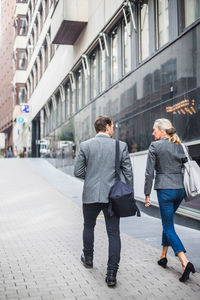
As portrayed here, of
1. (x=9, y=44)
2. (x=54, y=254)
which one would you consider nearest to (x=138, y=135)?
(x=54, y=254)

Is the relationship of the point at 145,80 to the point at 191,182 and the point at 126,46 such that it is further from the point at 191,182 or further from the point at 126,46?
the point at 191,182

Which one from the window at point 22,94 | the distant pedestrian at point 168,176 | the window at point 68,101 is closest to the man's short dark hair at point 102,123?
the distant pedestrian at point 168,176

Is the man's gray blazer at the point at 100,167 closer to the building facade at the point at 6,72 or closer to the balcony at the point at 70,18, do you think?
the balcony at the point at 70,18

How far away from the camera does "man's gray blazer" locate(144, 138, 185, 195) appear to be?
5324 millimetres

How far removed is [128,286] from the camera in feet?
15.8

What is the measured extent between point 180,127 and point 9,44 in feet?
209

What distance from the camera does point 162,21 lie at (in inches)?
457

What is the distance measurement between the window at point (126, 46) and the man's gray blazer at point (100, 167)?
32.4ft

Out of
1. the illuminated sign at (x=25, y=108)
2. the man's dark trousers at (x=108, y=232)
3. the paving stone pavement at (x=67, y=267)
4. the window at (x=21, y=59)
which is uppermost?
the window at (x=21, y=59)

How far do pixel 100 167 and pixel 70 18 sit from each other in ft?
54.9

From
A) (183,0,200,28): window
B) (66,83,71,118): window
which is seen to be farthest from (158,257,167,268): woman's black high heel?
(66,83,71,118): window

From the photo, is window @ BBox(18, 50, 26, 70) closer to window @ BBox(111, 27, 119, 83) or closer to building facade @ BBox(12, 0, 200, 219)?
building facade @ BBox(12, 0, 200, 219)

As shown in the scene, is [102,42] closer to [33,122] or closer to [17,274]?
[17,274]

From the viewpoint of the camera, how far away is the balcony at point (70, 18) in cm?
2045
